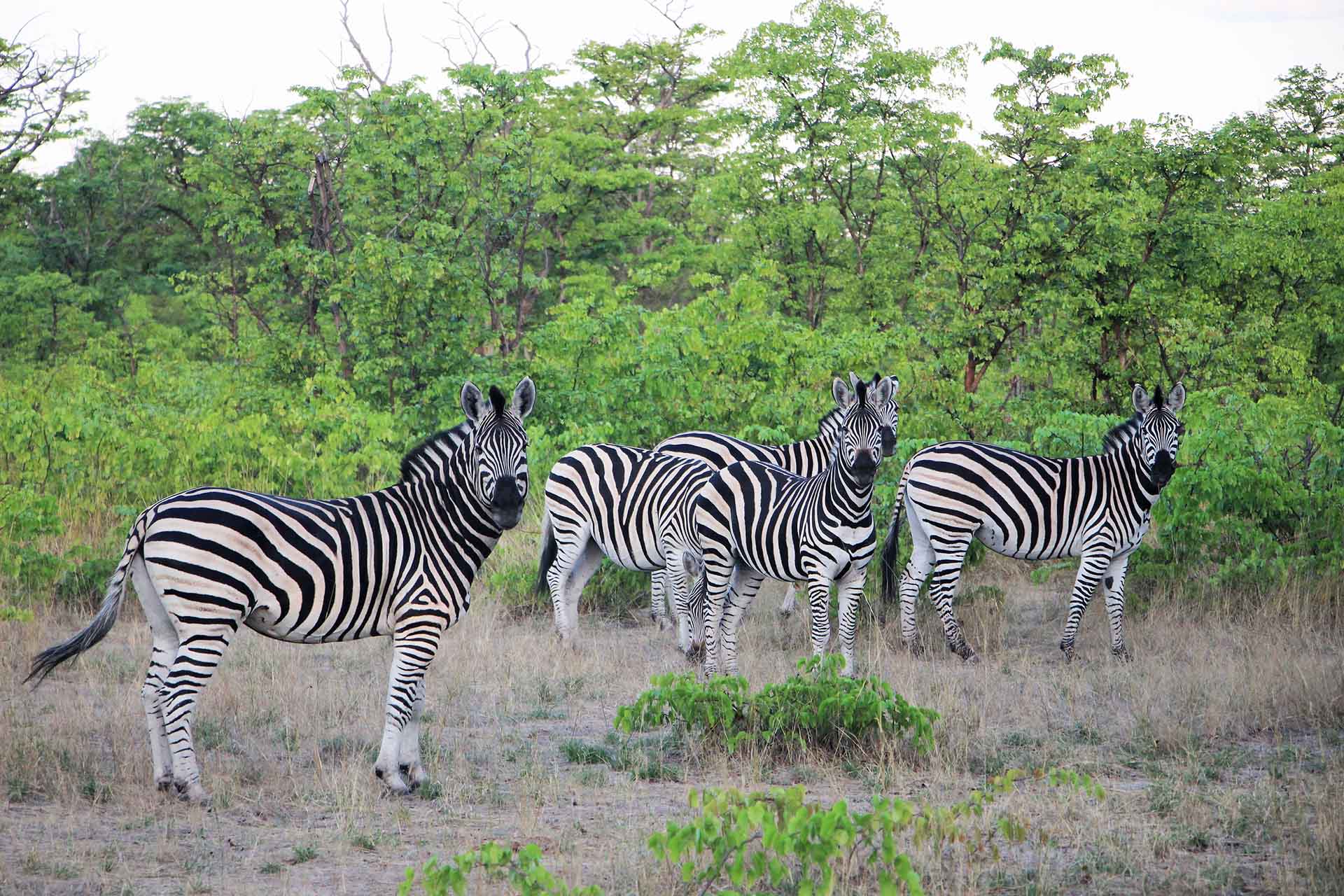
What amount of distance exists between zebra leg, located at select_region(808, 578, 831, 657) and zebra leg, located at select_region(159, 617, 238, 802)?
395cm

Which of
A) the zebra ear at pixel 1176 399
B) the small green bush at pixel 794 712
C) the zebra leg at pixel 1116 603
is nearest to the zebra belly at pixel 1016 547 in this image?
the zebra leg at pixel 1116 603

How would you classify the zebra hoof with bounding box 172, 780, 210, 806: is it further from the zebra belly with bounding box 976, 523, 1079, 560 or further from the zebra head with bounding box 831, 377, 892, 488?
the zebra belly with bounding box 976, 523, 1079, 560

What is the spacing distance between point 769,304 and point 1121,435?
662 inches

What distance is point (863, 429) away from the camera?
306 inches

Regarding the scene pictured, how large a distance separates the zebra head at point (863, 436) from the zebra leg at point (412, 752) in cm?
322

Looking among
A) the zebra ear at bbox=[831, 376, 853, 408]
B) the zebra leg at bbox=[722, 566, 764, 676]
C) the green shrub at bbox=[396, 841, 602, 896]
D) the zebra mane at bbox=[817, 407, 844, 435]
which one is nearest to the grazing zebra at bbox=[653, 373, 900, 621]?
the zebra mane at bbox=[817, 407, 844, 435]

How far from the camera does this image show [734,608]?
28.0ft

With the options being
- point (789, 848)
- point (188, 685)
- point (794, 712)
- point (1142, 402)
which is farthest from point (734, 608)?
point (789, 848)

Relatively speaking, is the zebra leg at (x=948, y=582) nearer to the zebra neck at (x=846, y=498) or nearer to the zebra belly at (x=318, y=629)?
the zebra neck at (x=846, y=498)

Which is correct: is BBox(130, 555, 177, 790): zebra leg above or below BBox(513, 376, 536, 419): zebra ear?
A: below

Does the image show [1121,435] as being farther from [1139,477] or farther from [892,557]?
[892,557]

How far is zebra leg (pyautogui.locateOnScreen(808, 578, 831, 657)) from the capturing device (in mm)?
8109

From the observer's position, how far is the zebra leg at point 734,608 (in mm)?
8438

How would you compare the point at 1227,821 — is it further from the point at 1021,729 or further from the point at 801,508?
the point at 801,508
